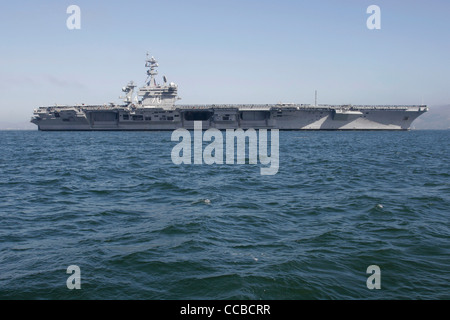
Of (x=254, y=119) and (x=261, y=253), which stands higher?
(x=254, y=119)

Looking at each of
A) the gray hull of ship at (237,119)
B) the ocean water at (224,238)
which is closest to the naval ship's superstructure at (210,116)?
the gray hull of ship at (237,119)

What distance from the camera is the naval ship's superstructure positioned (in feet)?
200

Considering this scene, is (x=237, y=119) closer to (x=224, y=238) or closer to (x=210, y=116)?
(x=210, y=116)

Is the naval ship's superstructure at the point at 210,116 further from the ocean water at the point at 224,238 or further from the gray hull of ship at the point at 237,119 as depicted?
the ocean water at the point at 224,238

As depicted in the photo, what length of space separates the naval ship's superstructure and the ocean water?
4634 centimetres

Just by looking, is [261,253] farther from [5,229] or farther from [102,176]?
[102,176]

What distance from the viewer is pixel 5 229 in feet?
29.6

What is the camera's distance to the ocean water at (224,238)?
19.5 feet

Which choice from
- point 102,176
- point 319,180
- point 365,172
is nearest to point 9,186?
point 102,176

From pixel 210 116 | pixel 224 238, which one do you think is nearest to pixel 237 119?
pixel 210 116

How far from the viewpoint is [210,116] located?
208 ft

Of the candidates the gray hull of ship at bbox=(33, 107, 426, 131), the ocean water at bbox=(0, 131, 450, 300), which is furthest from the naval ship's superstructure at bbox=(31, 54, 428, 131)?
the ocean water at bbox=(0, 131, 450, 300)

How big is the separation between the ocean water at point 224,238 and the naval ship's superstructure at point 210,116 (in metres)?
46.3
